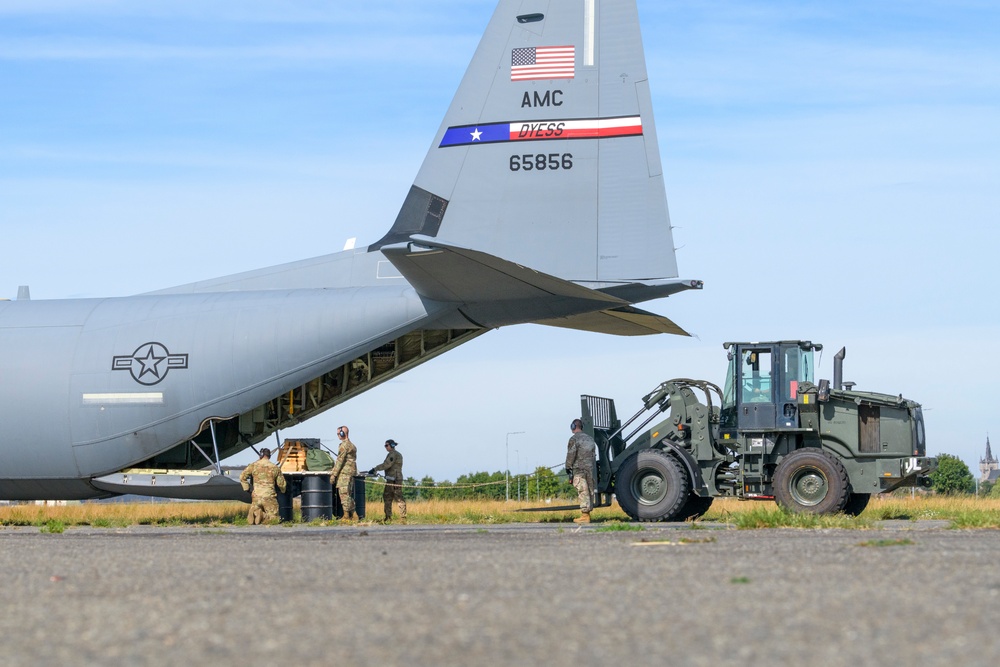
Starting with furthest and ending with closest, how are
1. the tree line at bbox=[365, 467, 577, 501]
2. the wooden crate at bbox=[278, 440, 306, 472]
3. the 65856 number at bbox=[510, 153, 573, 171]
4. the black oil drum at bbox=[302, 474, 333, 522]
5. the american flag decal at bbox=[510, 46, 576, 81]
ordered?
the tree line at bbox=[365, 467, 577, 501] → the wooden crate at bbox=[278, 440, 306, 472] → the black oil drum at bbox=[302, 474, 333, 522] → the american flag decal at bbox=[510, 46, 576, 81] → the 65856 number at bbox=[510, 153, 573, 171]

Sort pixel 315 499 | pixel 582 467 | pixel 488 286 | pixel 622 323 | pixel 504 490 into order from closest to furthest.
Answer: pixel 488 286 < pixel 582 467 < pixel 622 323 < pixel 315 499 < pixel 504 490

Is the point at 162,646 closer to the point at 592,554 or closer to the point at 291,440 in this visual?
the point at 592,554

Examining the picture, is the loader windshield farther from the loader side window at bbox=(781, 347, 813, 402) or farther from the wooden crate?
the wooden crate

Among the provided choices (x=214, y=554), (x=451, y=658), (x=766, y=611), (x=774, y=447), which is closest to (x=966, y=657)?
(x=766, y=611)

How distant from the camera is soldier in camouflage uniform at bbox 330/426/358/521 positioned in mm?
19016

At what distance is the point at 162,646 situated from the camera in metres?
5.46

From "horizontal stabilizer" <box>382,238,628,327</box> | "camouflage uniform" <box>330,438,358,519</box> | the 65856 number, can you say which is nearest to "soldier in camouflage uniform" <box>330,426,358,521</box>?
"camouflage uniform" <box>330,438,358,519</box>

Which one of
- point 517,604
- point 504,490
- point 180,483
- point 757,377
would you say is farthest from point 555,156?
point 504,490

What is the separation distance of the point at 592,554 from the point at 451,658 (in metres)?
5.20

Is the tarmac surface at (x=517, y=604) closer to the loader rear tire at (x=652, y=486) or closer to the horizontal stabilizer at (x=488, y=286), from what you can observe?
the horizontal stabilizer at (x=488, y=286)

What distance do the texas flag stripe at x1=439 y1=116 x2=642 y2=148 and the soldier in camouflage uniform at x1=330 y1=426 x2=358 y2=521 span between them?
200 inches

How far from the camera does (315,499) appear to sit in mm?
18891

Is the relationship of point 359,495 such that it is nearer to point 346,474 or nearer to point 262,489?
point 346,474

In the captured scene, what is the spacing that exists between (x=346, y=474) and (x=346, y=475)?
0.05 feet
